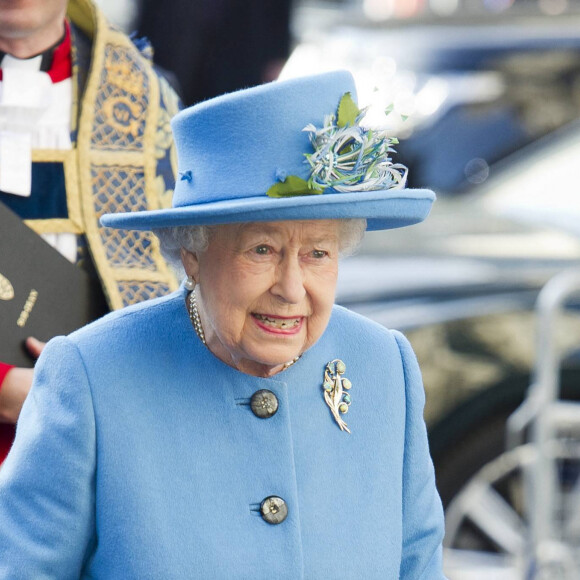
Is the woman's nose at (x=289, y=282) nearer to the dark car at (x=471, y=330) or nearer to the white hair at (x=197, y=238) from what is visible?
the white hair at (x=197, y=238)

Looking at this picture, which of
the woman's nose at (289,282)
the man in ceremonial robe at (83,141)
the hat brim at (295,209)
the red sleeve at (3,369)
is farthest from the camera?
the man in ceremonial robe at (83,141)

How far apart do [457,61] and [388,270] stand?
99cm

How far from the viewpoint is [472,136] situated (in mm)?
5410

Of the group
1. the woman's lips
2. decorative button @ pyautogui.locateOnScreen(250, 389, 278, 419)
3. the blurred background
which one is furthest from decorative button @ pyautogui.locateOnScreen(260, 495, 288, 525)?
the blurred background

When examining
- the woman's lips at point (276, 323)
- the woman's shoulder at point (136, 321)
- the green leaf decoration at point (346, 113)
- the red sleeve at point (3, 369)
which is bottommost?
the red sleeve at point (3, 369)

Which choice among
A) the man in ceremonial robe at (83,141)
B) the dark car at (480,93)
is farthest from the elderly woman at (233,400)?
the dark car at (480,93)

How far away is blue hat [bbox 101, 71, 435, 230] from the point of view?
2.26 metres

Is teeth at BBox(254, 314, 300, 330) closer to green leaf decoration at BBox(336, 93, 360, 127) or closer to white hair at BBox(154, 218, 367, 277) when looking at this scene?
white hair at BBox(154, 218, 367, 277)

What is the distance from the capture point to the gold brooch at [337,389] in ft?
8.11

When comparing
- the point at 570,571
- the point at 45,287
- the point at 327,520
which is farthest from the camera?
the point at 570,571

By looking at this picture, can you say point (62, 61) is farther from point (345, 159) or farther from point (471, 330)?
point (471, 330)

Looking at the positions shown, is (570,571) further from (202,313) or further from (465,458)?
(202,313)


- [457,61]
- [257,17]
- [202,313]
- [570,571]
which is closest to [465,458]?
[570,571]

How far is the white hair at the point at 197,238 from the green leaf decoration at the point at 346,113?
177mm
